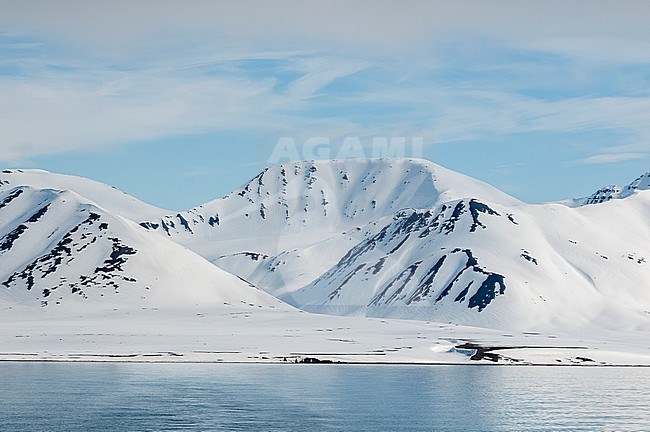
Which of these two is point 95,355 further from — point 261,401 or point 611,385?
point 611,385

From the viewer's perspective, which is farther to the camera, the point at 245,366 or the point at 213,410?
the point at 245,366

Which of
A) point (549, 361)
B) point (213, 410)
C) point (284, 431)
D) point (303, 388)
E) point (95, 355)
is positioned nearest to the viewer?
point (284, 431)

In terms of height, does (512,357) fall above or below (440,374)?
below

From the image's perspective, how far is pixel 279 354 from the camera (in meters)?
184

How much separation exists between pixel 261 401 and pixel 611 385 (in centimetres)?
5739

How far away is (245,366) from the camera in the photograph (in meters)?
162

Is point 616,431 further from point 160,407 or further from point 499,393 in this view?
point 160,407

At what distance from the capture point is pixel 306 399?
354 feet

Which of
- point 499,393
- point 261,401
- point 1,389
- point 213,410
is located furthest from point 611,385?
point 1,389

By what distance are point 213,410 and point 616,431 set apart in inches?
1532

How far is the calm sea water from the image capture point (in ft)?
290

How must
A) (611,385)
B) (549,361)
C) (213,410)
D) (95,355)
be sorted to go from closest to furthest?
(213,410) → (611,385) → (95,355) → (549,361)

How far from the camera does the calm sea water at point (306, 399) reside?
8838 cm

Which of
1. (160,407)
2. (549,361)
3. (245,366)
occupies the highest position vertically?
(160,407)
